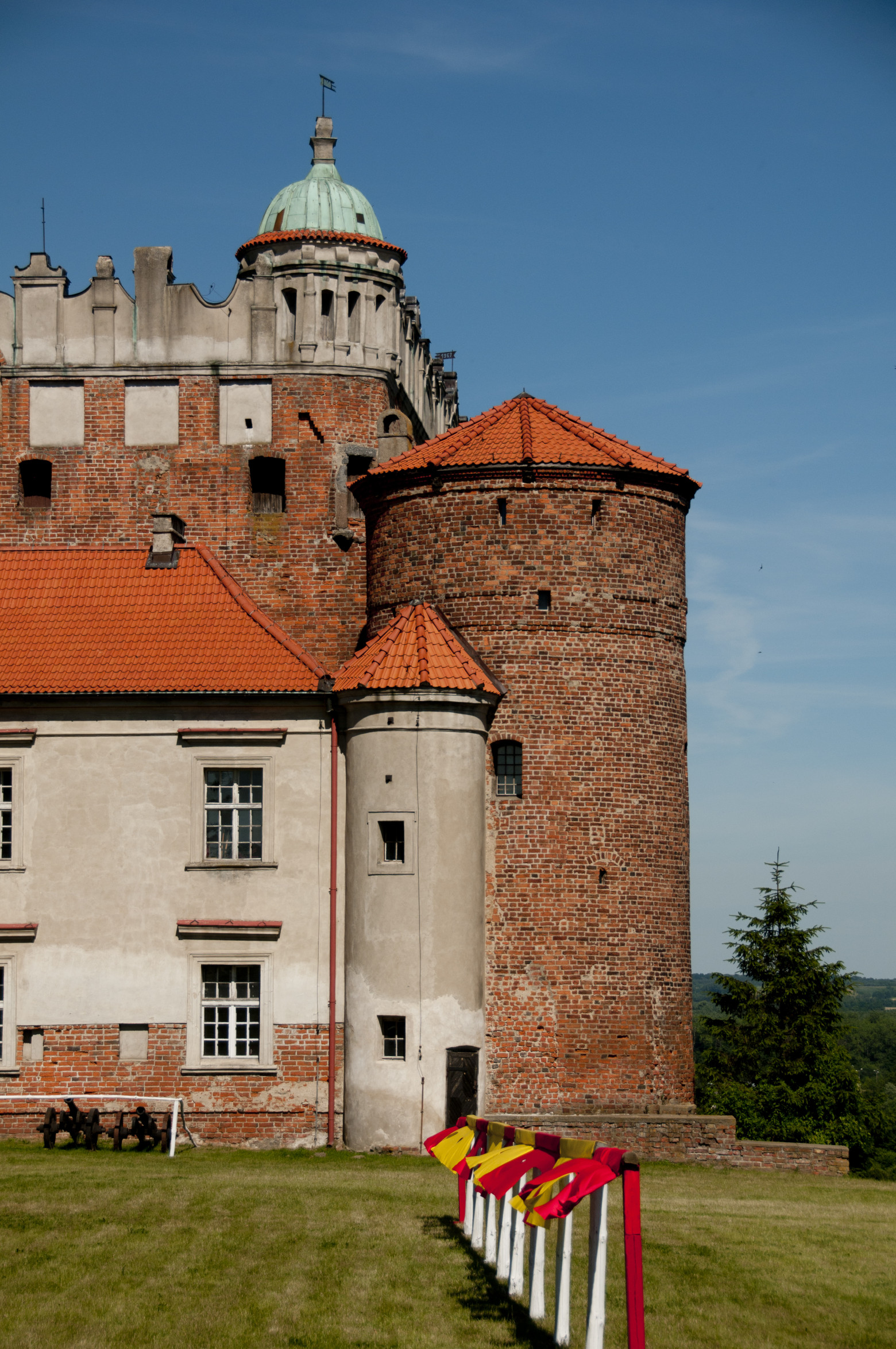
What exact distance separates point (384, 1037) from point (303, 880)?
2.90m

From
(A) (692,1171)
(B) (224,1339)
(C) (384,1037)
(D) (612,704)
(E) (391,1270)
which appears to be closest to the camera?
(B) (224,1339)

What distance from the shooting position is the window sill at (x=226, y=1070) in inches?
1080

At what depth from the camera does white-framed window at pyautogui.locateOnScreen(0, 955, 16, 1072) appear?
90.7 ft

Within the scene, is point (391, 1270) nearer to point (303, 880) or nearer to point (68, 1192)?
point (68, 1192)

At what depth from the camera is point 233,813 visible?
2825 centimetres

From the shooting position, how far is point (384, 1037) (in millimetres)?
26953

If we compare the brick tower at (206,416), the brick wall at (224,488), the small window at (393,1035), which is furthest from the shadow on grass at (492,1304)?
the brick tower at (206,416)

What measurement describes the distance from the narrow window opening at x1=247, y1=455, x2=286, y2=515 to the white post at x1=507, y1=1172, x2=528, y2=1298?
21128mm

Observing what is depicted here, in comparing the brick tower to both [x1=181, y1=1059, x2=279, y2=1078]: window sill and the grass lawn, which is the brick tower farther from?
the grass lawn

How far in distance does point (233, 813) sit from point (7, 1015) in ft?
16.0

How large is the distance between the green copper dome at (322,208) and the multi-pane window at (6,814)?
648 inches

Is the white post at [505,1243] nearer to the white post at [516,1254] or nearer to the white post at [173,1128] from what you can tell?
the white post at [516,1254]

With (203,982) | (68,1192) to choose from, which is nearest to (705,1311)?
(68,1192)

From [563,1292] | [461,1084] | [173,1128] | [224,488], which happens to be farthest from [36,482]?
[563,1292]
